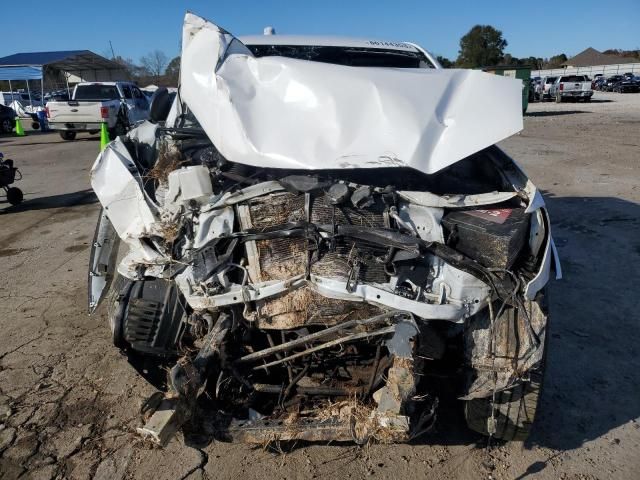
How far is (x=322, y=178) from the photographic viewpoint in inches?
99.3

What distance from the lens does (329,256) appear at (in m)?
2.29

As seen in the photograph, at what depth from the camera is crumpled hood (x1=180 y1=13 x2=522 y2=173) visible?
251cm

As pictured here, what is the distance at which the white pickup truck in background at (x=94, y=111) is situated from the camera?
1597 cm

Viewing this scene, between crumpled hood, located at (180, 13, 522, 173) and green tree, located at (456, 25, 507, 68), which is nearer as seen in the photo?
crumpled hood, located at (180, 13, 522, 173)

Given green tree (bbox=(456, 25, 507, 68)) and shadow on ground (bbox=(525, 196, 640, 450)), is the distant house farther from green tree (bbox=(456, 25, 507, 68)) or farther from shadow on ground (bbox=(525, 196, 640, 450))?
shadow on ground (bbox=(525, 196, 640, 450))

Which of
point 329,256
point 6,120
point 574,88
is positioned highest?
point 574,88

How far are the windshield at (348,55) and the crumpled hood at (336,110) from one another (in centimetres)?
105

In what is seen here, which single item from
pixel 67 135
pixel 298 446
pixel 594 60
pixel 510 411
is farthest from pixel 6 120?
pixel 594 60

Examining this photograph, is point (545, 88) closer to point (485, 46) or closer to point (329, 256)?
point (485, 46)

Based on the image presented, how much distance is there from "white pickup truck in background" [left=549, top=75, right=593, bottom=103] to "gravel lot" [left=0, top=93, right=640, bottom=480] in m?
26.3

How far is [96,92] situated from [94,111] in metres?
2.20

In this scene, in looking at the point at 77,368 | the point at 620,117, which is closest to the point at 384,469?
the point at 77,368

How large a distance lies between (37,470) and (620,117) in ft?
70.3

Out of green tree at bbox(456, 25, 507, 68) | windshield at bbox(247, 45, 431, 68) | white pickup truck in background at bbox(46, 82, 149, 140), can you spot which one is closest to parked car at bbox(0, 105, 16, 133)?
white pickup truck in background at bbox(46, 82, 149, 140)
